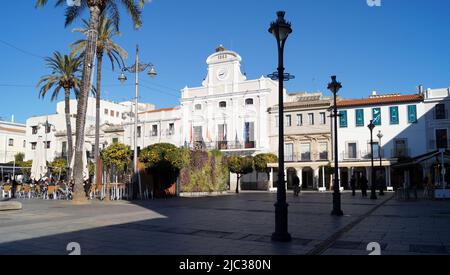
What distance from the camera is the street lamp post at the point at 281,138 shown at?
8836 millimetres

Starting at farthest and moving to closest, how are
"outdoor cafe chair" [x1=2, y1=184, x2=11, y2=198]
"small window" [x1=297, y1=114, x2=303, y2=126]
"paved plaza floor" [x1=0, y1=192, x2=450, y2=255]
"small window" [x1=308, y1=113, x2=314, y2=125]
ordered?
"small window" [x1=297, y1=114, x2=303, y2=126], "small window" [x1=308, y1=113, x2=314, y2=125], "outdoor cafe chair" [x1=2, y1=184, x2=11, y2=198], "paved plaza floor" [x1=0, y1=192, x2=450, y2=255]

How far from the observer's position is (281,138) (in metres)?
9.21

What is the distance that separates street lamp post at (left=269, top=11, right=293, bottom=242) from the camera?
884 centimetres

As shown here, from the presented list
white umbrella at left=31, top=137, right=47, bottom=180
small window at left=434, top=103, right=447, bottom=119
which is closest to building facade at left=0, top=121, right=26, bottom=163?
white umbrella at left=31, top=137, right=47, bottom=180

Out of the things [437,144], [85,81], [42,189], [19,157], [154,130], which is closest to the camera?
[85,81]

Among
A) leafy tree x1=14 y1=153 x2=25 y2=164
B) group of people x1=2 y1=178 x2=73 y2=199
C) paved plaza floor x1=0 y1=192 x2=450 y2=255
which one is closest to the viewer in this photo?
paved plaza floor x1=0 y1=192 x2=450 y2=255

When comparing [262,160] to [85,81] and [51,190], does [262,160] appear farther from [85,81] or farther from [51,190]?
[85,81]

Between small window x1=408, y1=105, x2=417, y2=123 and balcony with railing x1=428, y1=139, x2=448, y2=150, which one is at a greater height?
small window x1=408, y1=105, x2=417, y2=123

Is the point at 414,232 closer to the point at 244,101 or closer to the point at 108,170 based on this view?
the point at 108,170

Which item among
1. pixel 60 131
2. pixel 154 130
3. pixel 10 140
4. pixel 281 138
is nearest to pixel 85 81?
pixel 281 138

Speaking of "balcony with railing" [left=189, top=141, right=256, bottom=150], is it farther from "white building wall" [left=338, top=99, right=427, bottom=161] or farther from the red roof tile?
the red roof tile

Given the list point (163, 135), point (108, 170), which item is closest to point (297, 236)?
point (108, 170)

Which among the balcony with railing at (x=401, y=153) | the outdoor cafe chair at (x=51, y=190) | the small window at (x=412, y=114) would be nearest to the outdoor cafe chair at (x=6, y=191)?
the outdoor cafe chair at (x=51, y=190)

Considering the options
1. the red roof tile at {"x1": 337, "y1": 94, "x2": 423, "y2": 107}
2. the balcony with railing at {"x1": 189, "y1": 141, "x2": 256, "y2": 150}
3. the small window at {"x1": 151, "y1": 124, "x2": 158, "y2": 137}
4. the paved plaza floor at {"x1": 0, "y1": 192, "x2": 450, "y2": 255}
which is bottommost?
the paved plaza floor at {"x1": 0, "y1": 192, "x2": 450, "y2": 255}
